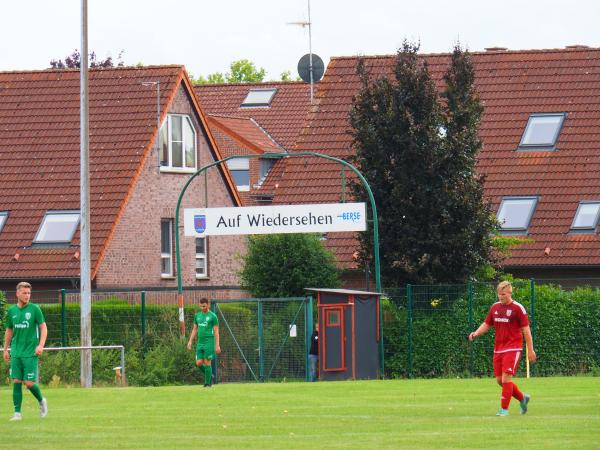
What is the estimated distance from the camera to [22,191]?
1864 inches

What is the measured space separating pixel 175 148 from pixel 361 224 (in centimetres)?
1483

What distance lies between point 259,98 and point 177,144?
20.1 m

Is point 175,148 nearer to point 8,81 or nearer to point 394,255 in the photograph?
point 8,81

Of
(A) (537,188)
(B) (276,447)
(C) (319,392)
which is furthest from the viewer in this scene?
(A) (537,188)

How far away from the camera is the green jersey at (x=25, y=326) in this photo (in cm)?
2106

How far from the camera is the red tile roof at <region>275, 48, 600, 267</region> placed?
4409 cm

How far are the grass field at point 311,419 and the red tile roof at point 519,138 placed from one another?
15017 millimetres

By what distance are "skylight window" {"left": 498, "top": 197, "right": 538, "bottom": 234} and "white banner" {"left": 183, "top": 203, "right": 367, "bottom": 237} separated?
9.24 metres

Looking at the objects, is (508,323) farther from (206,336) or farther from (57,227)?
(57,227)

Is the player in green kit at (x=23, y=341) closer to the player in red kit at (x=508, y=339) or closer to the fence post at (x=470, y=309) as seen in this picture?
the player in red kit at (x=508, y=339)

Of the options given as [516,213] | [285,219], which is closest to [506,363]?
[285,219]

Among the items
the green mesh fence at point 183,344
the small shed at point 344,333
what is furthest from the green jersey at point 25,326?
the small shed at point 344,333

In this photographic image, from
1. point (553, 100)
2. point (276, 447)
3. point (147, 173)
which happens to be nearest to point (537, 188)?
point (553, 100)

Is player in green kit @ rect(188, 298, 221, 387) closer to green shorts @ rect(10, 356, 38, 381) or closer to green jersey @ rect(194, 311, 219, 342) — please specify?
green jersey @ rect(194, 311, 219, 342)
